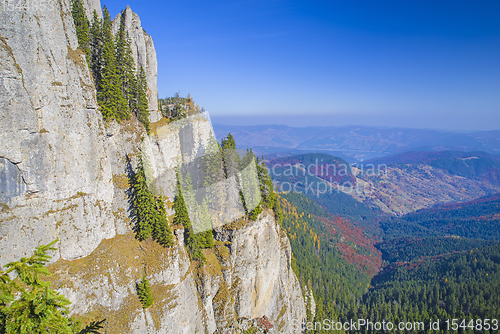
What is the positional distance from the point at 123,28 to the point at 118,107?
14035 millimetres

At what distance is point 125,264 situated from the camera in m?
29.2

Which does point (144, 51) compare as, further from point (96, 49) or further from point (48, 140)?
point (48, 140)

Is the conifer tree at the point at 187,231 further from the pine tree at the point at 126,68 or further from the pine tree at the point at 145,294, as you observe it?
the pine tree at the point at 126,68

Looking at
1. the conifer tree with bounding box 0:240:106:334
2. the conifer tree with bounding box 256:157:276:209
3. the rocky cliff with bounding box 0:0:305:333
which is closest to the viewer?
the conifer tree with bounding box 0:240:106:334

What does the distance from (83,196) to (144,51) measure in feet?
83.0

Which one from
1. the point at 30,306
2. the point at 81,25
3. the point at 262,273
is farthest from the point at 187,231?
the point at 81,25

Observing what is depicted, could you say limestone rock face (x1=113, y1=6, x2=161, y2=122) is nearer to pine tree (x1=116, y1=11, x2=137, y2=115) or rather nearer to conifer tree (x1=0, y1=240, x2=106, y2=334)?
pine tree (x1=116, y1=11, x2=137, y2=115)

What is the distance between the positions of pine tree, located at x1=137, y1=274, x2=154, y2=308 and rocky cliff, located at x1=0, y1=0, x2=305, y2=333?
55cm

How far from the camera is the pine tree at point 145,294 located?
28.7m

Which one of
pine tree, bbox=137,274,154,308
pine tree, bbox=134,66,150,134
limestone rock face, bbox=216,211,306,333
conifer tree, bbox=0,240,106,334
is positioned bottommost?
limestone rock face, bbox=216,211,306,333

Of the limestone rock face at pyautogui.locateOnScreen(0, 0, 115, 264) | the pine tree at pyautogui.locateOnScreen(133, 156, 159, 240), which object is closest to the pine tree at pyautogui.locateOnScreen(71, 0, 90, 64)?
the limestone rock face at pyautogui.locateOnScreen(0, 0, 115, 264)

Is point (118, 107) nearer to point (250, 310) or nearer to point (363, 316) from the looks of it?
point (250, 310)

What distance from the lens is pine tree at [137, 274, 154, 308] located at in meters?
28.7

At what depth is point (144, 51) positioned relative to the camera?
Answer: 40375 millimetres
